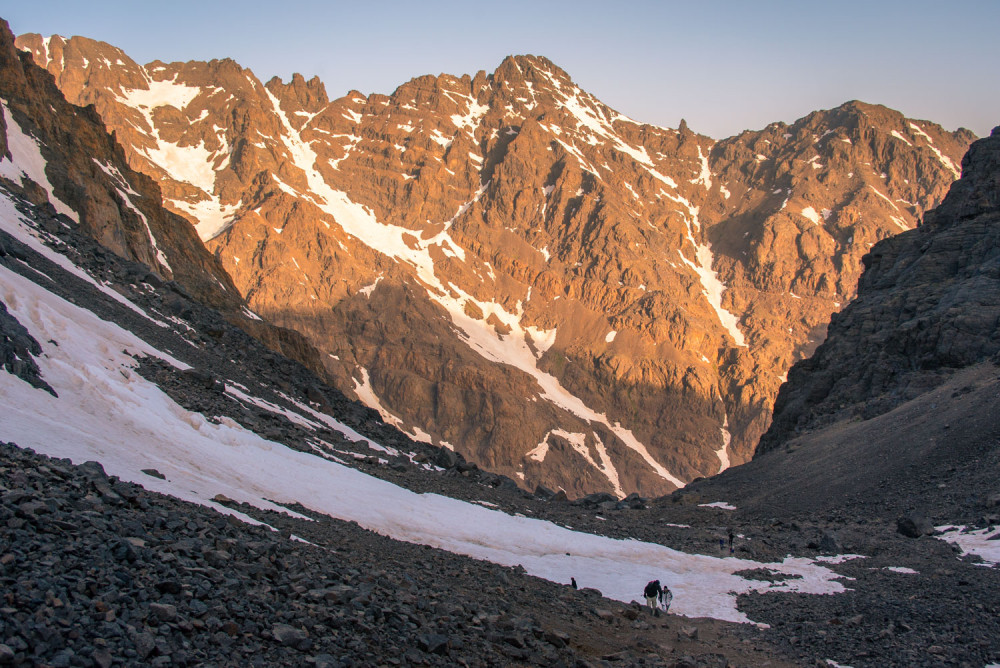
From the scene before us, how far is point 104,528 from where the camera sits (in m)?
9.02

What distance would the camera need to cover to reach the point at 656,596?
1986cm

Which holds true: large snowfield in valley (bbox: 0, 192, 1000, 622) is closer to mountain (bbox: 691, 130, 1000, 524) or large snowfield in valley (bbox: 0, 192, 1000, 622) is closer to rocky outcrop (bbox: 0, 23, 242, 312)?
mountain (bbox: 691, 130, 1000, 524)

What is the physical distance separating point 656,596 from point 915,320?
210 feet

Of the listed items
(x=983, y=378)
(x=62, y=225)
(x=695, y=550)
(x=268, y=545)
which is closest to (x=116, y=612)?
(x=268, y=545)

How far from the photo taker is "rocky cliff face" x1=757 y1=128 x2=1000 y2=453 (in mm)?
64438

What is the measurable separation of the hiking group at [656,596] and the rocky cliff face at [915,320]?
49801 mm

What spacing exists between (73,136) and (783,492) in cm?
6554

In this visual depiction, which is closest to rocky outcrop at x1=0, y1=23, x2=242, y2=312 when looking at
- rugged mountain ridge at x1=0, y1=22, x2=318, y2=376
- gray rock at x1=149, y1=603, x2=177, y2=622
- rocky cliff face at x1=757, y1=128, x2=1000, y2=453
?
rugged mountain ridge at x1=0, y1=22, x2=318, y2=376

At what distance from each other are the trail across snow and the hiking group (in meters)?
0.52

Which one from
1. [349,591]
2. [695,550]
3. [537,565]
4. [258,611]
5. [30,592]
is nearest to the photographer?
[30,592]

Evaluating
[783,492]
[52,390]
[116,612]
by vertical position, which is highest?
[783,492]

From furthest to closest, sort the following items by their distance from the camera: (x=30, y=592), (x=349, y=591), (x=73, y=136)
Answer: (x=73, y=136) < (x=349, y=591) < (x=30, y=592)

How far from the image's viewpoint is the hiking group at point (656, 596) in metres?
18.9

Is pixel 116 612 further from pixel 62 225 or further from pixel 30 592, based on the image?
pixel 62 225
